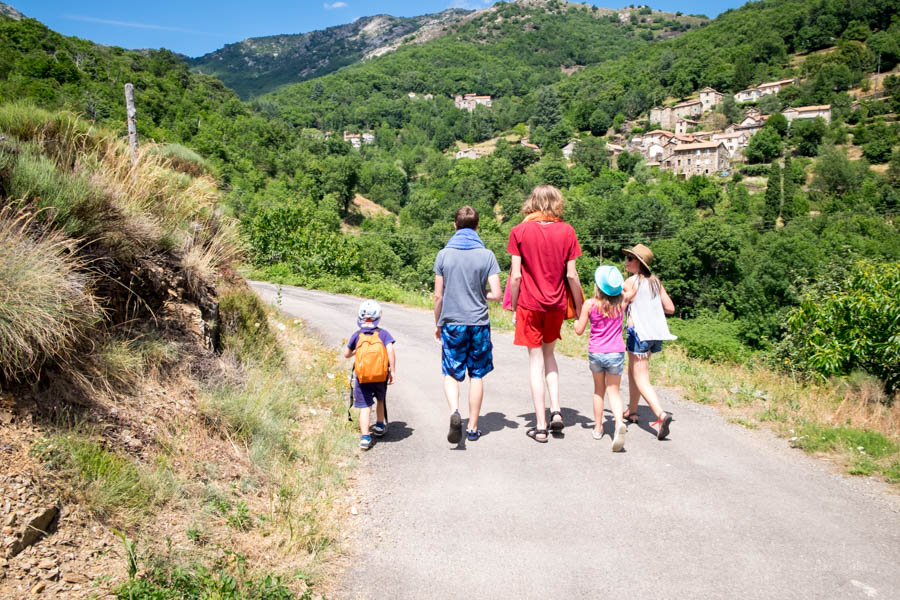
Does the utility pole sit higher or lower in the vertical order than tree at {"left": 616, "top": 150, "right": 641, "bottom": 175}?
lower

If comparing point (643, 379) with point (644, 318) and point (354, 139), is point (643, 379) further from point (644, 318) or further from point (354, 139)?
point (354, 139)

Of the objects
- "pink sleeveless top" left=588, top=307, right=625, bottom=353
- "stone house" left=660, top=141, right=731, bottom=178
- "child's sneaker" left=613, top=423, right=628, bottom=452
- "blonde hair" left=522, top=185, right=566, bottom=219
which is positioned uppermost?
"stone house" left=660, top=141, right=731, bottom=178

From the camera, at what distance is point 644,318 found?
561 cm

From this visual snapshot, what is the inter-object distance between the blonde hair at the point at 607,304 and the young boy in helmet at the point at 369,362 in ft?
6.69

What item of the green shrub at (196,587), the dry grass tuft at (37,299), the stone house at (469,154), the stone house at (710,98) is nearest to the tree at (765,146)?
the stone house at (710,98)

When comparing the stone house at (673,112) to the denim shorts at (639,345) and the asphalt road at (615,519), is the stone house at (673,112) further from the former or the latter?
the asphalt road at (615,519)

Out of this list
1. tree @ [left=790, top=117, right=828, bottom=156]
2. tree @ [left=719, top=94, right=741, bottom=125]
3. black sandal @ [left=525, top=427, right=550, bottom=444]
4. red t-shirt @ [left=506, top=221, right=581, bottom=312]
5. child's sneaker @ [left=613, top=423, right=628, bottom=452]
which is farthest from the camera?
tree @ [left=719, top=94, right=741, bottom=125]

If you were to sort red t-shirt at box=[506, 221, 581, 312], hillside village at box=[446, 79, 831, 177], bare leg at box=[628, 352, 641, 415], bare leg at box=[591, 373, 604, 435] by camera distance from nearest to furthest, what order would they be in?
1. red t-shirt at box=[506, 221, 581, 312]
2. bare leg at box=[591, 373, 604, 435]
3. bare leg at box=[628, 352, 641, 415]
4. hillside village at box=[446, 79, 831, 177]

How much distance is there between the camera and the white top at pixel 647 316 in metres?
5.56

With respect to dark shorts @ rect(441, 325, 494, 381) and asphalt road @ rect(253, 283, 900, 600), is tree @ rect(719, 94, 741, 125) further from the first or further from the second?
dark shorts @ rect(441, 325, 494, 381)

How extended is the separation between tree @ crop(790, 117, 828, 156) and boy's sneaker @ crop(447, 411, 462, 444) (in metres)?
135

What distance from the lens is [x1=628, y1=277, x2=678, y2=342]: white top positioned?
5.56m

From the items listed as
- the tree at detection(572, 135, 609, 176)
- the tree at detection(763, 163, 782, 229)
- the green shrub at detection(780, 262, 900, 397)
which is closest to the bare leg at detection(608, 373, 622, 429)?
the green shrub at detection(780, 262, 900, 397)

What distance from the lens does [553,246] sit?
525cm
